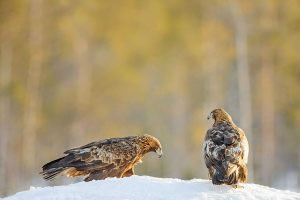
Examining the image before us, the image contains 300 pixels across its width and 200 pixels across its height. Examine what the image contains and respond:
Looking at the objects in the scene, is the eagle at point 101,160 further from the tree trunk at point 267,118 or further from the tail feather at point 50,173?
the tree trunk at point 267,118

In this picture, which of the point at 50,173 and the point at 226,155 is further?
the point at 50,173

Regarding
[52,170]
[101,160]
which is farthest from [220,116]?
[52,170]

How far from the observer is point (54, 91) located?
32.8m

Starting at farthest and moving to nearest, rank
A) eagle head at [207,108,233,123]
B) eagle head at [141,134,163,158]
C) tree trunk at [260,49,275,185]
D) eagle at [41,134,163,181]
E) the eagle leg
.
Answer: tree trunk at [260,49,275,185] < eagle head at [141,134,163,158] < the eagle leg < eagle at [41,134,163,181] < eagle head at [207,108,233,123]

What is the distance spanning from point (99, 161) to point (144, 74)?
27.4m

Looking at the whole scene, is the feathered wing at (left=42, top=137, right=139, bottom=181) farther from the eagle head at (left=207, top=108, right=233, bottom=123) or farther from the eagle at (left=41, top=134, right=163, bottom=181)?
the eagle head at (left=207, top=108, right=233, bottom=123)

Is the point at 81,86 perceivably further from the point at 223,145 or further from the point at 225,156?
the point at 225,156

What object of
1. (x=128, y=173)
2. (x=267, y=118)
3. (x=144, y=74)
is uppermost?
(x=144, y=74)

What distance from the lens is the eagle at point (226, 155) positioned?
8.50 metres

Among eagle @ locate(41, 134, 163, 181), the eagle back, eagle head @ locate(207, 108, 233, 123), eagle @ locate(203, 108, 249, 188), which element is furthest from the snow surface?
eagle @ locate(41, 134, 163, 181)

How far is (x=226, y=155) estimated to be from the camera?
28.2 feet

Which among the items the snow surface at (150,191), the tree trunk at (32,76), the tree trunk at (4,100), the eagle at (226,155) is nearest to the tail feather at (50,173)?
the snow surface at (150,191)

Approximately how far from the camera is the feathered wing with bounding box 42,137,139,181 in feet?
35.3

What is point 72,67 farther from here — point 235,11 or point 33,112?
point 235,11
